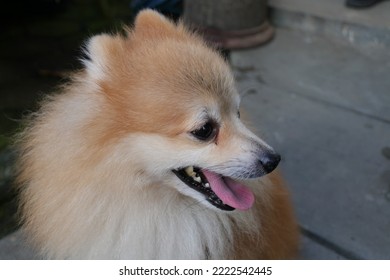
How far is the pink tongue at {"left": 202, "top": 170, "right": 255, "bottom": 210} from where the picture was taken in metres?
1.92

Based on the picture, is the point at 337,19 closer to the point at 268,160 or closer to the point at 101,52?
the point at 268,160

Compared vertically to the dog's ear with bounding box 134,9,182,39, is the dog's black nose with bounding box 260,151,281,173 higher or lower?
lower

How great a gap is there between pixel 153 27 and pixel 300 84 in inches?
97.5

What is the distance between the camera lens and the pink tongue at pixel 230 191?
75.5 inches

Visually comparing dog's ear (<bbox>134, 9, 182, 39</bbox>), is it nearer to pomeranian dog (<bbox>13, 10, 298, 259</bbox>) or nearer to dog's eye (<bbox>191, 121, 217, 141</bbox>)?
pomeranian dog (<bbox>13, 10, 298, 259</bbox>)

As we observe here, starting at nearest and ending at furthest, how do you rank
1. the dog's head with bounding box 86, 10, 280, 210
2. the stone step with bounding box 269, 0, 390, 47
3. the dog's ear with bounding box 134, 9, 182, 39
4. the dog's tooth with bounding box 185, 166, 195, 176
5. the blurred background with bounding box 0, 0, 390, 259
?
the dog's head with bounding box 86, 10, 280, 210
the dog's tooth with bounding box 185, 166, 195, 176
the dog's ear with bounding box 134, 9, 182, 39
the blurred background with bounding box 0, 0, 390, 259
the stone step with bounding box 269, 0, 390, 47

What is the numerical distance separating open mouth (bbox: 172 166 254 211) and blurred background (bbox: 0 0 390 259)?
94 centimetres

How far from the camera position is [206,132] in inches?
71.7

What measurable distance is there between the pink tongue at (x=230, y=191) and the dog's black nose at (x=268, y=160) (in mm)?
184

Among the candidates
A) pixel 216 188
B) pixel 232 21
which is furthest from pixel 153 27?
pixel 232 21

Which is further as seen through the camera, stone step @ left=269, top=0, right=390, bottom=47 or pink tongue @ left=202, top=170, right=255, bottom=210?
stone step @ left=269, top=0, right=390, bottom=47

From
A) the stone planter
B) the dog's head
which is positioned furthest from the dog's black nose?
the stone planter

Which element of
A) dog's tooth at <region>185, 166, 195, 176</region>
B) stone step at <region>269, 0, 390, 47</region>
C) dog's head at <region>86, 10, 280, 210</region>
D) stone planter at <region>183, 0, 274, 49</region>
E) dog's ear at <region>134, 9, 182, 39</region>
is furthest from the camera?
stone planter at <region>183, 0, 274, 49</region>
